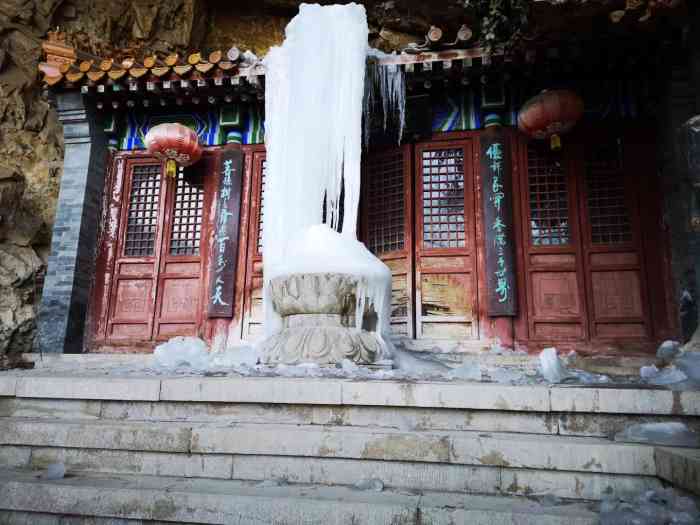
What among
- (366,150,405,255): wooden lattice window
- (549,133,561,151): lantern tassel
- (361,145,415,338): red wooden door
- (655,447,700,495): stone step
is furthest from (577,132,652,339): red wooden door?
(655,447,700,495): stone step

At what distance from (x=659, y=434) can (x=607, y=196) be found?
484 cm

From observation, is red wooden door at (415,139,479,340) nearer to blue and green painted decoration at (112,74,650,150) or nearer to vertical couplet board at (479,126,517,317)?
vertical couplet board at (479,126,517,317)

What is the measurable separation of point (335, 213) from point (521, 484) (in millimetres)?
4399

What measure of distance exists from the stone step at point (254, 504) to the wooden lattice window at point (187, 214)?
5.13 m

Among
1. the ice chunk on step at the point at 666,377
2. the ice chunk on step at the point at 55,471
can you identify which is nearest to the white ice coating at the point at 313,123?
the ice chunk on step at the point at 666,377

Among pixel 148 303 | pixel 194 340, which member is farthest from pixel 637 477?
pixel 148 303

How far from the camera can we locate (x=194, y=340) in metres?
6.00

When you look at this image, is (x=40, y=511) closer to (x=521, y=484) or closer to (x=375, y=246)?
(x=521, y=484)

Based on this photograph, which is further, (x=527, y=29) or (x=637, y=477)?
(x=527, y=29)

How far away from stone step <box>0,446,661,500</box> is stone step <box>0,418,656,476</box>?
1.1 inches

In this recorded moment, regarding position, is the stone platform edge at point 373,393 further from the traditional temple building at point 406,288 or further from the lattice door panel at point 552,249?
the lattice door panel at point 552,249

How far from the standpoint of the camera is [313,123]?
612 cm

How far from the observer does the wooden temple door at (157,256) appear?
7.00 metres

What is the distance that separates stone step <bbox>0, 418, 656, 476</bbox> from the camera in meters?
2.10
